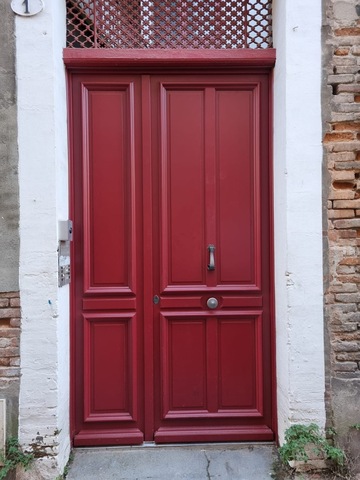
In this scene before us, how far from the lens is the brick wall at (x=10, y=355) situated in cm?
288

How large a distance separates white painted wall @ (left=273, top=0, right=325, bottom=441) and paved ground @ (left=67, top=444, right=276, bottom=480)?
16.8 inches

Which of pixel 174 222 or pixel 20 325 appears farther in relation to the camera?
pixel 174 222

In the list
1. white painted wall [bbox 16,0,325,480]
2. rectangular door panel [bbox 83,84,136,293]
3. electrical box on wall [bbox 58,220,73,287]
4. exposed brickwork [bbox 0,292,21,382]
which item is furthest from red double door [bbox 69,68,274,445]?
exposed brickwork [bbox 0,292,21,382]

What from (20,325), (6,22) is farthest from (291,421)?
(6,22)

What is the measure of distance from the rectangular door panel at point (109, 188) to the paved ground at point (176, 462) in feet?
4.18

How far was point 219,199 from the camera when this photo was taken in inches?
128

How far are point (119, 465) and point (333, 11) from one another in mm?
3719

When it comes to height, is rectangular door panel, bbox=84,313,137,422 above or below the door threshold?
above

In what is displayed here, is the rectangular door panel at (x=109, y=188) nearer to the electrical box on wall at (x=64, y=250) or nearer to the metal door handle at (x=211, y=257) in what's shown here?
the electrical box on wall at (x=64, y=250)

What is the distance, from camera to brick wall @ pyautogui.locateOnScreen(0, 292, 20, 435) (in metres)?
2.88

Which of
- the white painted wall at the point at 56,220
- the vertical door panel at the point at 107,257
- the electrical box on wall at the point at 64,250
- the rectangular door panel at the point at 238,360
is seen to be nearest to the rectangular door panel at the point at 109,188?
the vertical door panel at the point at 107,257

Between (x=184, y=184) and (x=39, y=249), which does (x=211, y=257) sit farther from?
(x=39, y=249)

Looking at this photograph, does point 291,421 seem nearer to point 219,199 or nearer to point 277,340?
point 277,340

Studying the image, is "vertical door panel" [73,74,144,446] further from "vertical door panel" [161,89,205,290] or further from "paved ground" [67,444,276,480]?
"vertical door panel" [161,89,205,290]
